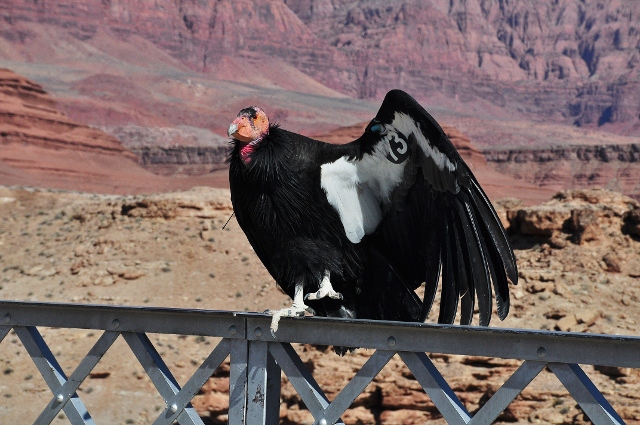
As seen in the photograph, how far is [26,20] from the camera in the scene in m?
119

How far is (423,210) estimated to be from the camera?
18.0ft

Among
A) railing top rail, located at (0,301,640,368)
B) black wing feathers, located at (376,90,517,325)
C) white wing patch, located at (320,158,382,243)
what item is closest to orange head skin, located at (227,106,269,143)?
white wing patch, located at (320,158,382,243)

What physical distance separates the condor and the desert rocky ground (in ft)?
35.7

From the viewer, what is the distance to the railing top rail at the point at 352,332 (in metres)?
3.64

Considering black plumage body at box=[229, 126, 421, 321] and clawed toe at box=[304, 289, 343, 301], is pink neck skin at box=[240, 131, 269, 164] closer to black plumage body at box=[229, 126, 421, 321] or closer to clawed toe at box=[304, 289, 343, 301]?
black plumage body at box=[229, 126, 421, 321]

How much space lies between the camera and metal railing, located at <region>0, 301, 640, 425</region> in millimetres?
3701

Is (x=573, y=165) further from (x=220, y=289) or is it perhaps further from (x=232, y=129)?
(x=232, y=129)

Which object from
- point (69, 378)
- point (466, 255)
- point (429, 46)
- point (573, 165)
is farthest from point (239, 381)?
point (429, 46)

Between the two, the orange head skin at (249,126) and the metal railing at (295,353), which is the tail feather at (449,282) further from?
the orange head skin at (249,126)

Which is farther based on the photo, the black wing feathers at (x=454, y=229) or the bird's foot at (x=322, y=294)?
the bird's foot at (x=322, y=294)

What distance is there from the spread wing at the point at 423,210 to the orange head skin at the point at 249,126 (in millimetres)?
463

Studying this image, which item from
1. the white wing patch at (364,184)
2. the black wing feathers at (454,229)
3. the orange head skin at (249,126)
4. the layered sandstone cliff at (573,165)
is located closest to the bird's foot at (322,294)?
the white wing patch at (364,184)

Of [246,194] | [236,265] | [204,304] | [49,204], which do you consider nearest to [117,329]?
[246,194]

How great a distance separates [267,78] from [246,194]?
136385 millimetres
